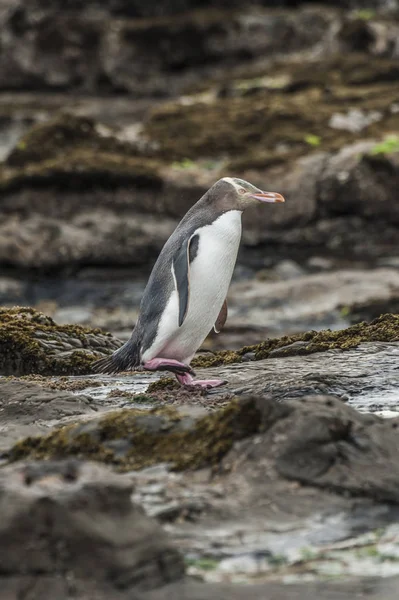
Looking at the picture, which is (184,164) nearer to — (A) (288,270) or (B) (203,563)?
(A) (288,270)

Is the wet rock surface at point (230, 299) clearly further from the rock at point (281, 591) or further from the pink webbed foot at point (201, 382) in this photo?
the pink webbed foot at point (201, 382)

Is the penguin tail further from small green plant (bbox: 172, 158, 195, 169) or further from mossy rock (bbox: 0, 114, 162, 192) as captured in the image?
small green plant (bbox: 172, 158, 195, 169)

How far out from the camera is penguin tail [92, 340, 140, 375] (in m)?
7.60

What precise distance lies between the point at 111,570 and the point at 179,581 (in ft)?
0.90

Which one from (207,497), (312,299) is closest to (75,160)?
(312,299)

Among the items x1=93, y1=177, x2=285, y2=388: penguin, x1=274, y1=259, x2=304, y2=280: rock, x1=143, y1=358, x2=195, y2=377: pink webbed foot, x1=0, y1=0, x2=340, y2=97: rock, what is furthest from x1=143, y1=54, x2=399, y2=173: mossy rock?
x1=143, y1=358, x2=195, y2=377: pink webbed foot

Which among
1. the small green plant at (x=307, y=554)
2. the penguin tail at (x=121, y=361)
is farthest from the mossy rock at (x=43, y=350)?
the small green plant at (x=307, y=554)

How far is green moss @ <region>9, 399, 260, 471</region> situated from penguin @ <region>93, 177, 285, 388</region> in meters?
1.59

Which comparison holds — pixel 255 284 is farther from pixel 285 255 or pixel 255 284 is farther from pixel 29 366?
pixel 29 366

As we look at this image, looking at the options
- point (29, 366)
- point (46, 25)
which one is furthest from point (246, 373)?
point (46, 25)

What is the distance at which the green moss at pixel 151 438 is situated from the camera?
16.6 ft

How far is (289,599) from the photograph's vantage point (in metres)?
3.96

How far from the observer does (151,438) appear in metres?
5.41

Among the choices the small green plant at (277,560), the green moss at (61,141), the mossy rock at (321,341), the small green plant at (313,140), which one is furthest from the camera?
the green moss at (61,141)
